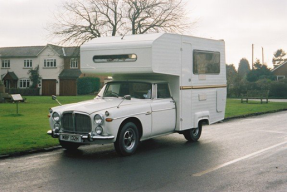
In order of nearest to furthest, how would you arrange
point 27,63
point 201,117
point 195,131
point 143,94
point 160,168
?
point 160,168, point 143,94, point 201,117, point 195,131, point 27,63

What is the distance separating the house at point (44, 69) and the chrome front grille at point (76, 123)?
162ft

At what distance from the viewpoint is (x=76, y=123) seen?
877 cm

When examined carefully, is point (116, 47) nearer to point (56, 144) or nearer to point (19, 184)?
point (56, 144)

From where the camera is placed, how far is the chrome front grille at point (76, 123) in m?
8.61

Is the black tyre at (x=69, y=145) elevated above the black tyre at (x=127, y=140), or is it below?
below

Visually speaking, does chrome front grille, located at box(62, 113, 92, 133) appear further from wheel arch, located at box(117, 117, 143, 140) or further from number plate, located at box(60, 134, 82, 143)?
wheel arch, located at box(117, 117, 143, 140)

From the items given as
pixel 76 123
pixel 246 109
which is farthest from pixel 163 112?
pixel 246 109

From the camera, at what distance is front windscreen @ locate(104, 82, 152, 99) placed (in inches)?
393

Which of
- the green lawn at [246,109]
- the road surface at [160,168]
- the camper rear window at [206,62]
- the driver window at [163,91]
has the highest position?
the camper rear window at [206,62]

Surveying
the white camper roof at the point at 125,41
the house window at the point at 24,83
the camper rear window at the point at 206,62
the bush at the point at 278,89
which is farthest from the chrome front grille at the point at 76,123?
the house window at the point at 24,83

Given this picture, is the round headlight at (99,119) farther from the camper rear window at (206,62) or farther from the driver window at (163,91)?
the camper rear window at (206,62)

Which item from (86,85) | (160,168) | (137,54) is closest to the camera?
(160,168)

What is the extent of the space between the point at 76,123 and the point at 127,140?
1.29 m

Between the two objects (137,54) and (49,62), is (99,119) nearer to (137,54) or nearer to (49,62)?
(137,54)
